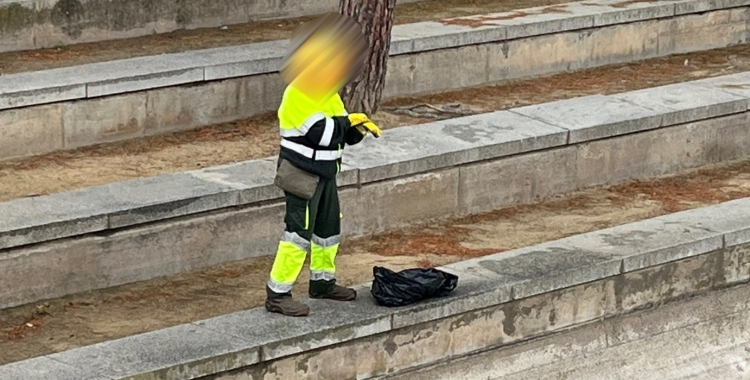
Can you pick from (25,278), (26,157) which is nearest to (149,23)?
(26,157)

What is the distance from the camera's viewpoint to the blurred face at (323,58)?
6.98 metres

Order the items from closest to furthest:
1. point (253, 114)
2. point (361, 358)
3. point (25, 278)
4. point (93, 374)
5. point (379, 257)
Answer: point (93, 374) → point (361, 358) → point (25, 278) → point (379, 257) → point (253, 114)

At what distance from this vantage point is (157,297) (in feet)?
26.7

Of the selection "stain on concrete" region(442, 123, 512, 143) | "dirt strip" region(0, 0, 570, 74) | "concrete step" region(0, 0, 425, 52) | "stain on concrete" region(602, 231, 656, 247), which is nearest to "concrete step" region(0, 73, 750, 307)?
"stain on concrete" region(442, 123, 512, 143)

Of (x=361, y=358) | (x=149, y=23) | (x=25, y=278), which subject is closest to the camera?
(x=361, y=358)

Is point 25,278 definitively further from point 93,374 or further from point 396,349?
point 396,349

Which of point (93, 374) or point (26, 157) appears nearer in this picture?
point (93, 374)

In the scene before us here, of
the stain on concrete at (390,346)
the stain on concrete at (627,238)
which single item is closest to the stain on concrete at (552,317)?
the stain on concrete at (627,238)

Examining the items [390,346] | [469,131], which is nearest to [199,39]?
[469,131]

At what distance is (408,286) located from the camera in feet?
24.4

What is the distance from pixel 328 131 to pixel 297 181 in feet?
1.00

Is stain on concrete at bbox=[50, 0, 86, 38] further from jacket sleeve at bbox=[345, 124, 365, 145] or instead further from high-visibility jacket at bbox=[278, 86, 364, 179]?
jacket sleeve at bbox=[345, 124, 365, 145]

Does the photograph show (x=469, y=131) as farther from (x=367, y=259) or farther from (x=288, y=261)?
(x=288, y=261)

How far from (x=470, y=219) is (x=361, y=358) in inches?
100
